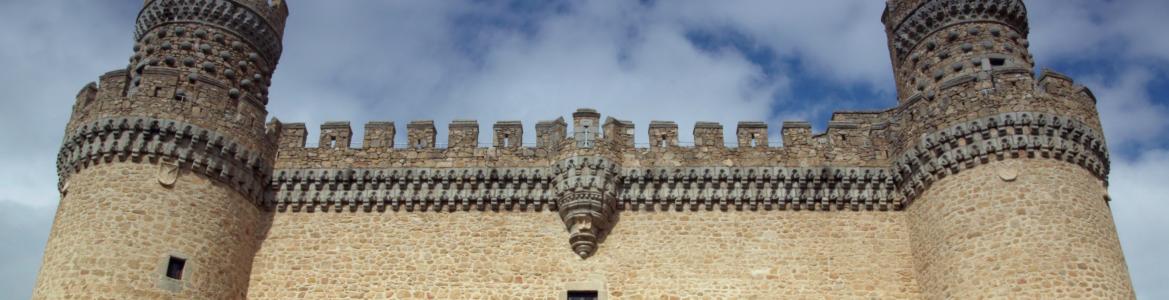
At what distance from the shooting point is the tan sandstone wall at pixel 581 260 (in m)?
Answer: 15.2

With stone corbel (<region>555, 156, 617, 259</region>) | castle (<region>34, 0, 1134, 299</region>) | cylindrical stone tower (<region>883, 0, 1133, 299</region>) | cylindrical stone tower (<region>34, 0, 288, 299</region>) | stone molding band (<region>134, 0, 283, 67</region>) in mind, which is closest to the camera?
cylindrical stone tower (<region>883, 0, 1133, 299</region>)

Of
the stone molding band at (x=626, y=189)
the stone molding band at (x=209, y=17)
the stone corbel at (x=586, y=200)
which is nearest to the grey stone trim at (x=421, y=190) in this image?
the stone molding band at (x=626, y=189)

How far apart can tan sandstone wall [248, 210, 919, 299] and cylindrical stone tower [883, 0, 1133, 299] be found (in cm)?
101

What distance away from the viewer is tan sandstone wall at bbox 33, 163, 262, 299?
539 inches

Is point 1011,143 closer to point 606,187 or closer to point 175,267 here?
point 606,187

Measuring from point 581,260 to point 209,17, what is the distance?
728 centimetres

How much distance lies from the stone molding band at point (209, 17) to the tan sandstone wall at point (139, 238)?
3.16 m

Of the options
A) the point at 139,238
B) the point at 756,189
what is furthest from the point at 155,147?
the point at 756,189

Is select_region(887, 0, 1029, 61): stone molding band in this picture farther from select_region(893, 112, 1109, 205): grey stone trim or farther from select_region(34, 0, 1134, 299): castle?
select_region(893, 112, 1109, 205): grey stone trim

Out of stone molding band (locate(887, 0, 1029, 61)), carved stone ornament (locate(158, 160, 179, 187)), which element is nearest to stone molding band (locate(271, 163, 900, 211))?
carved stone ornament (locate(158, 160, 179, 187))

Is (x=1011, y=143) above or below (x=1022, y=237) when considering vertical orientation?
above

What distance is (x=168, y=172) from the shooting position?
14.8 metres

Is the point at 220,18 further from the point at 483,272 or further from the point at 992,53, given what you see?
the point at 992,53

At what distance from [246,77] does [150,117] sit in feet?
7.18
